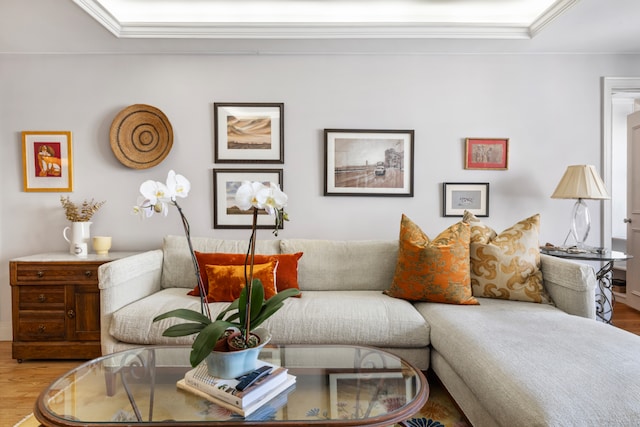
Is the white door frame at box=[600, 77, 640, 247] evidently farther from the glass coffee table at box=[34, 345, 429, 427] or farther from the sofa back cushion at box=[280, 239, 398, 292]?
the glass coffee table at box=[34, 345, 429, 427]

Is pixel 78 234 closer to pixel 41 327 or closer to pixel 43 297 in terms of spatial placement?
pixel 43 297

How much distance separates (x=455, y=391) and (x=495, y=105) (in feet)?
7.50

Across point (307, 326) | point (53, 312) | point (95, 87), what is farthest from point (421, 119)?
point (53, 312)

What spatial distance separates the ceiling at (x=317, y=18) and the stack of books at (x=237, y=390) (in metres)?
2.39

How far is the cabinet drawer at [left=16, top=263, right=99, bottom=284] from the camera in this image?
2547mm

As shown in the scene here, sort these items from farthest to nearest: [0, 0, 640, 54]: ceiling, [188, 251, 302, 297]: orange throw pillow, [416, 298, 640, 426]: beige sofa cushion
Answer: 1. [0, 0, 640, 54]: ceiling
2. [188, 251, 302, 297]: orange throw pillow
3. [416, 298, 640, 426]: beige sofa cushion

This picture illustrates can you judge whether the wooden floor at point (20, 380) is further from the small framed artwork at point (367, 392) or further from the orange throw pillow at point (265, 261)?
the small framed artwork at point (367, 392)

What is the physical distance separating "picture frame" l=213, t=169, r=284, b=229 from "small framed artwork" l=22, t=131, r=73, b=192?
1.18 m

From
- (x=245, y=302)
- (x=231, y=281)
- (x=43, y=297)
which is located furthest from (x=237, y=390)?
(x=43, y=297)

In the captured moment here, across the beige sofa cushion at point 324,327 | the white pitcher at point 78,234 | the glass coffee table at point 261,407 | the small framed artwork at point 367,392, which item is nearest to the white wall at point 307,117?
the white pitcher at point 78,234

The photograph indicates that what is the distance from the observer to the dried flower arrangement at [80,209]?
2.84 meters

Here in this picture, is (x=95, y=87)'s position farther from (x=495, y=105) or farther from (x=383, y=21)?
(x=495, y=105)

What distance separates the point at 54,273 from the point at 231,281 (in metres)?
1.30

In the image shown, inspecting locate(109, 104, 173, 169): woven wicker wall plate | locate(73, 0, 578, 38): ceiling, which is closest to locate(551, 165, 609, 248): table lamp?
locate(73, 0, 578, 38): ceiling
